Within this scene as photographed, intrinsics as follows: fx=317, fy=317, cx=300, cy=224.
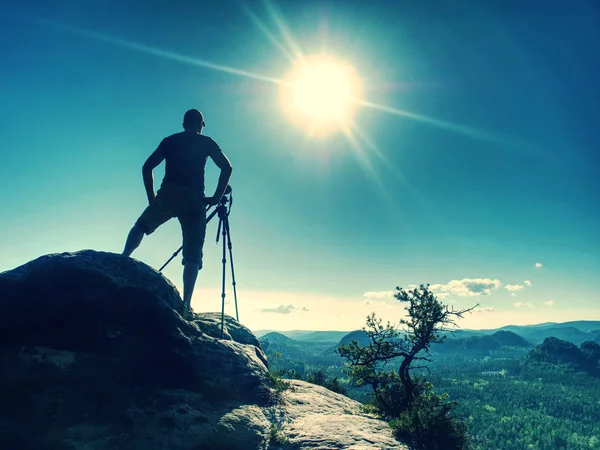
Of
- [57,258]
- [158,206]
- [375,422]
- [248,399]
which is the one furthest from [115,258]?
[375,422]

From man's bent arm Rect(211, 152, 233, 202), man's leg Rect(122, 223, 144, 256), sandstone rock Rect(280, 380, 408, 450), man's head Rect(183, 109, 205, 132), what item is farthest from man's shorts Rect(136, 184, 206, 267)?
sandstone rock Rect(280, 380, 408, 450)

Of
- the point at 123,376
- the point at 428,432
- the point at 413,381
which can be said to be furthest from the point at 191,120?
the point at 413,381

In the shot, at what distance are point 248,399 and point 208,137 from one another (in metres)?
8.15

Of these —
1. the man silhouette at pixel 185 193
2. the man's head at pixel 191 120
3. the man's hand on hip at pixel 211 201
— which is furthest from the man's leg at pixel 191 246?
the man's head at pixel 191 120

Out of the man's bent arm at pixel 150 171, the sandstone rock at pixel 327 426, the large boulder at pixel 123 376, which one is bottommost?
the sandstone rock at pixel 327 426

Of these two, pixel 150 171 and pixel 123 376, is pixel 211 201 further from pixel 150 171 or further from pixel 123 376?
pixel 123 376

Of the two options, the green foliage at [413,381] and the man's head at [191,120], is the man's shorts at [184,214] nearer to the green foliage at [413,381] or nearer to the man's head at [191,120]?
the man's head at [191,120]

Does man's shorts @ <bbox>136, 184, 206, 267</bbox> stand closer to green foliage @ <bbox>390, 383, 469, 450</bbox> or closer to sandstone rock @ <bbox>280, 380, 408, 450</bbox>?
sandstone rock @ <bbox>280, 380, 408, 450</bbox>

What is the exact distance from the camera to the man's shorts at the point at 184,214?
967 centimetres

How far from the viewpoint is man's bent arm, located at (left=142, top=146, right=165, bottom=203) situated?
388 inches

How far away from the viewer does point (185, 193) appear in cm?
988

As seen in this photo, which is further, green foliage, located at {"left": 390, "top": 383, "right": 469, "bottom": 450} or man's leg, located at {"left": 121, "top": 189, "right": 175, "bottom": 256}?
man's leg, located at {"left": 121, "top": 189, "right": 175, "bottom": 256}

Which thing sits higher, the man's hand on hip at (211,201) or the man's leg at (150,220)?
the man's hand on hip at (211,201)

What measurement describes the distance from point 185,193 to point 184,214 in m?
0.71
